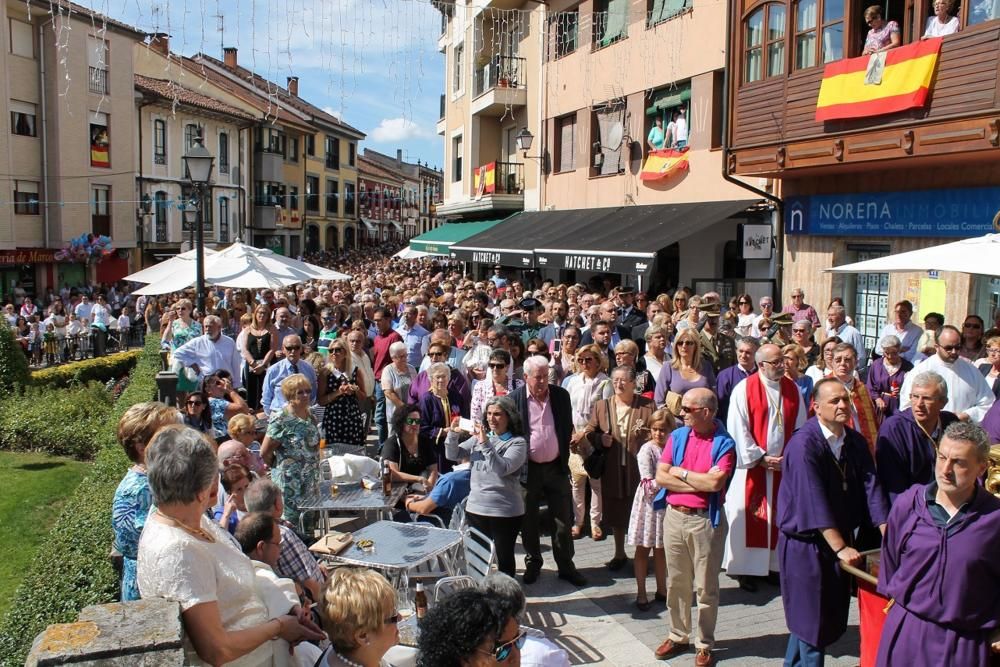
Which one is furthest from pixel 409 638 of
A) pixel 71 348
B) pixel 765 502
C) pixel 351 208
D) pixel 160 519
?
pixel 351 208

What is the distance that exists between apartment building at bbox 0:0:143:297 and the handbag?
26.9 meters

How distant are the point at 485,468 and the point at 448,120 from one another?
28283 mm

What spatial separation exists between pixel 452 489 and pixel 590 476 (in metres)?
1.16

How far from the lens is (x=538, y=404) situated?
658 cm

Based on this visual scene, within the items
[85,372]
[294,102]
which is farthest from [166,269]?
[294,102]

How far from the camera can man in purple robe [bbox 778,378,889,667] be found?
4570 millimetres

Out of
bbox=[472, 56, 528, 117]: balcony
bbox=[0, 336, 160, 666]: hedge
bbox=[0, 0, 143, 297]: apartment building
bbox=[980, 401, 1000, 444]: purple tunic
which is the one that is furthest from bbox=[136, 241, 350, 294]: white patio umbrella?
bbox=[0, 0, 143, 297]: apartment building

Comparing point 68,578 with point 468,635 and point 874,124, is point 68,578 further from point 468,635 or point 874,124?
point 874,124

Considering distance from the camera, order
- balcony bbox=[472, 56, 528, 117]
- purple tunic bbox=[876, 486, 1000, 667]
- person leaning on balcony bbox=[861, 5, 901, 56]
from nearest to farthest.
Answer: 1. purple tunic bbox=[876, 486, 1000, 667]
2. person leaning on balcony bbox=[861, 5, 901, 56]
3. balcony bbox=[472, 56, 528, 117]

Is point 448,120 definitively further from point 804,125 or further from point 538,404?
point 538,404

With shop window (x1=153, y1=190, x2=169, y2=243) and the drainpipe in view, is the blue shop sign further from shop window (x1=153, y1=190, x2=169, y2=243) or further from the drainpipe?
shop window (x1=153, y1=190, x2=169, y2=243)

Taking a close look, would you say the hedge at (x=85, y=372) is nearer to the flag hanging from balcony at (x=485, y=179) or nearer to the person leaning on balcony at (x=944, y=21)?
the flag hanging from balcony at (x=485, y=179)

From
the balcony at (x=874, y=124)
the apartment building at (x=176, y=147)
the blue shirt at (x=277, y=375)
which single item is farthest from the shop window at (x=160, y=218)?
the blue shirt at (x=277, y=375)

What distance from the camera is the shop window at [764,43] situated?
13953mm
